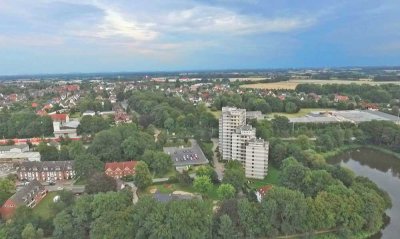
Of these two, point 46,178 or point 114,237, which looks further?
point 46,178

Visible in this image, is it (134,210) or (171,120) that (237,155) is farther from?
(171,120)

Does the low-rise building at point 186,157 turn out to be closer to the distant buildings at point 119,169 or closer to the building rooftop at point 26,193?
the distant buildings at point 119,169

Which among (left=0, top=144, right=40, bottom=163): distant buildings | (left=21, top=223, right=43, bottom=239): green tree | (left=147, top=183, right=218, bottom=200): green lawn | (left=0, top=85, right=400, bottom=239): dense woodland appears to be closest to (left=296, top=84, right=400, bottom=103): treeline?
(left=0, top=85, right=400, bottom=239): dense woodland

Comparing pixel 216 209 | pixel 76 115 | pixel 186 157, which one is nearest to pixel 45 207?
pixel 216 209

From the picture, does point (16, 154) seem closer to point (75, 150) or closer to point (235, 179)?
point (75, 150)

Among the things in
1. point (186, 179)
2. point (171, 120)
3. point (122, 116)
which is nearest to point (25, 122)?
point (122, 116)
